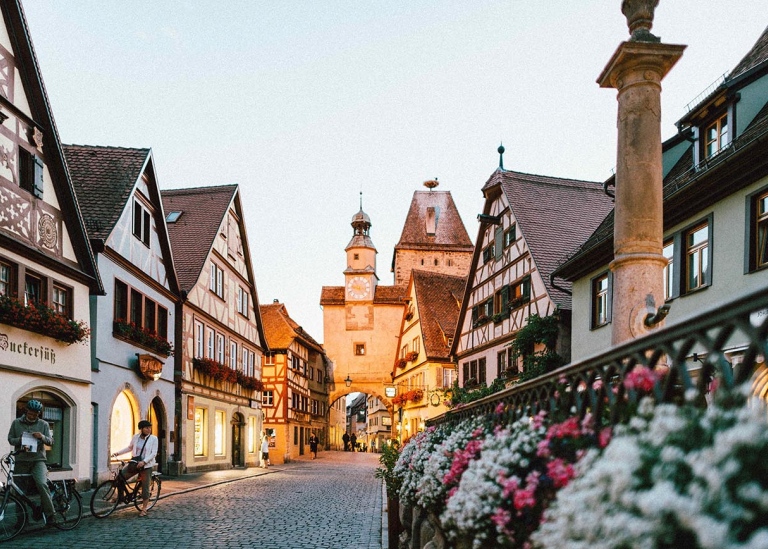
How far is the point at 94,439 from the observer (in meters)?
18.2

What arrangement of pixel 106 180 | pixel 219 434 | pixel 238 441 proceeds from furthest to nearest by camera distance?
pixel 238 441 < pixel 219 434 < pixel 106 180

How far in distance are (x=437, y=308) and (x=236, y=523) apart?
110 ft

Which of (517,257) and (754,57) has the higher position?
(754,57)

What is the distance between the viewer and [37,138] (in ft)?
51.0

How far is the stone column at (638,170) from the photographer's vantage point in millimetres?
6555

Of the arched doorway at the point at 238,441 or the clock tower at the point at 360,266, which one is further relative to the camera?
the clock tower at the point at 360,266

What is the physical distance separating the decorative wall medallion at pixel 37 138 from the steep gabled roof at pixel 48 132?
16cm

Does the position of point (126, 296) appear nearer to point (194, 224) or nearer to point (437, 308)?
point (194, 224)

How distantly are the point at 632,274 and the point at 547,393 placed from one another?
260 cm

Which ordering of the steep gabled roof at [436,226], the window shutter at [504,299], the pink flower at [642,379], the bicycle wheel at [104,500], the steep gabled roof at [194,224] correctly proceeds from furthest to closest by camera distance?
the steep gabled roof at [436,226] < the window shutter at [504,299] < the steep gabled roof at [194,224] < the bicycle wheel at [104,500] < the pink flower at [642,379]

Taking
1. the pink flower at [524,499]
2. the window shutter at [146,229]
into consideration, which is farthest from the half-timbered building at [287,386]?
the pink flower at [524,499]

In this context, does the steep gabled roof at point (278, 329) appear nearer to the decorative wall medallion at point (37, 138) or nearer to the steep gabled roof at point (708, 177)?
the decorative wall medallion at point (37, 138)

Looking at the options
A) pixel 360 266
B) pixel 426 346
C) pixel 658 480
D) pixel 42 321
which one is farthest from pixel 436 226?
pixel 658 480

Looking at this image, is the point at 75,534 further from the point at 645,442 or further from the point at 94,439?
the point at 645,442
